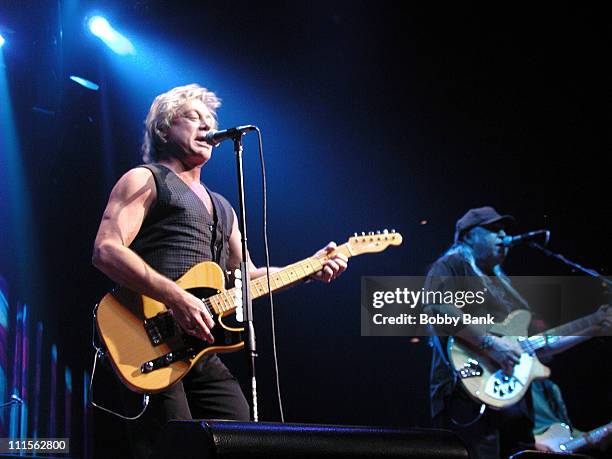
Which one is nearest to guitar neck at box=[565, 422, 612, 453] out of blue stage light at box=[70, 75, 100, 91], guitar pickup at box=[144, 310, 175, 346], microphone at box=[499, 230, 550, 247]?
microphone at box=[499, 230, 550, 247]

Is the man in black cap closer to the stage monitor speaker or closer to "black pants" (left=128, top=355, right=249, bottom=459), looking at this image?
"black pants" (left=128, top=355, right=249, bottom=459)

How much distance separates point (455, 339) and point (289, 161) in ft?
5.90

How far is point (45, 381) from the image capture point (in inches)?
195

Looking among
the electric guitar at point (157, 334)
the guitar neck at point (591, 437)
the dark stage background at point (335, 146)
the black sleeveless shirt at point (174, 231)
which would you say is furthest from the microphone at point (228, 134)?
the guitar neck at point (591, 437)

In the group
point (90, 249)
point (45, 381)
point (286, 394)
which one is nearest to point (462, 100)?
point (286, 394)

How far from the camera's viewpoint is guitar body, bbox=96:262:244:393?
9.74 feet

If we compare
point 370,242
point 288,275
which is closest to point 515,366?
point 370,242

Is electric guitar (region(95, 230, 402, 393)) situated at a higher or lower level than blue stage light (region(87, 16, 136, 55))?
lower

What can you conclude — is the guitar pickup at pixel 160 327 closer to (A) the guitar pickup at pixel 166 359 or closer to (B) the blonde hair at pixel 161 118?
(A) the guitar pickup at pixel 166 359

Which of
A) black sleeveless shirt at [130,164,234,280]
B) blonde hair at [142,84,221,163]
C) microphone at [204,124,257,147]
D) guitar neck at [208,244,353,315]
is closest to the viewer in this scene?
microphone at [204,124,257,147]

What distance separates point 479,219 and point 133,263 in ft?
9.94

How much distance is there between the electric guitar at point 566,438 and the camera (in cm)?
491

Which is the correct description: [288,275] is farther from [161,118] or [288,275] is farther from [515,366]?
[515,366]

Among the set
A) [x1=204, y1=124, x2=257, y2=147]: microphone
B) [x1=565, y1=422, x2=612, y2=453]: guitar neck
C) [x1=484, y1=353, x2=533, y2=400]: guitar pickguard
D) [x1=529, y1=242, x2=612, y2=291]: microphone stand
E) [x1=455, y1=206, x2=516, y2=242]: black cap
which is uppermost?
[x1=204, y1=124, x2=257, y2=147]: microphone
